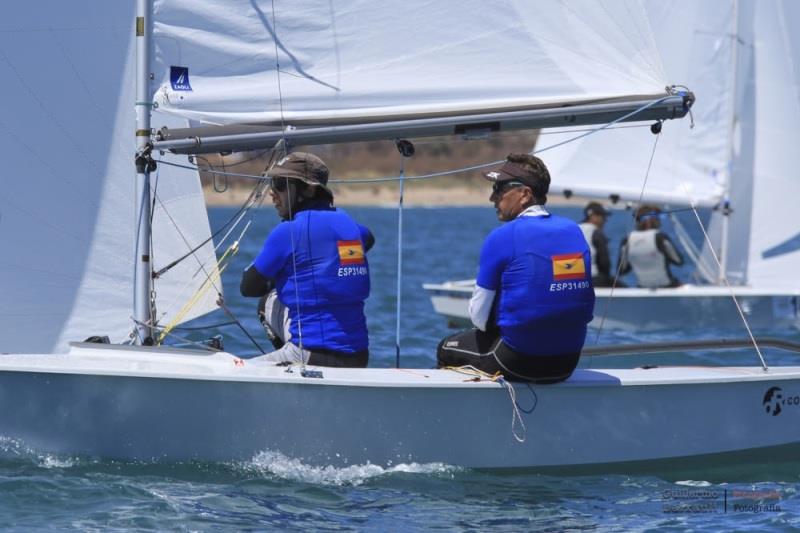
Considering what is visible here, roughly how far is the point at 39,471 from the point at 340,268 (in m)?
1.45

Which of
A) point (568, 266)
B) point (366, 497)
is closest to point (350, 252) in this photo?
point (568, 266)

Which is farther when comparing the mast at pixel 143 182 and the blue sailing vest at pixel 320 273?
the mast at pixel 143 182

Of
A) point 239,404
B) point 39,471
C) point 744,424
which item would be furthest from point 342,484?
point 744,424

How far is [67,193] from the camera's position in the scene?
6137mm

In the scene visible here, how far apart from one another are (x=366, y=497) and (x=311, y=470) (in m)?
0.31

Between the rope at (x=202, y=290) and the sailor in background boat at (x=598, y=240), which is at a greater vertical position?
the sailor in background boat at (x=598, y=240)

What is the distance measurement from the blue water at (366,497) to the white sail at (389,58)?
59.3 inches

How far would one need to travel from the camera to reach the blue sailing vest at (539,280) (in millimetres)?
5426

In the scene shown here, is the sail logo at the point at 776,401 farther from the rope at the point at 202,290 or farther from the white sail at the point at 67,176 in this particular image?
the white sail at the point at 67,176

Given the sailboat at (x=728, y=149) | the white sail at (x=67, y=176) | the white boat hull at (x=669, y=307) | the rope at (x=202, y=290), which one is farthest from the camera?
the sailboat at (x=728, y=149)

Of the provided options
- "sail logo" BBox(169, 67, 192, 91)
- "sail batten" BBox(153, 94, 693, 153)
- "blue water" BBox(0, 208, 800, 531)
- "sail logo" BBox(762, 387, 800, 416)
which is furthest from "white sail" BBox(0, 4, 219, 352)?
"sail logo" BBox(762, 387, 800, 416)

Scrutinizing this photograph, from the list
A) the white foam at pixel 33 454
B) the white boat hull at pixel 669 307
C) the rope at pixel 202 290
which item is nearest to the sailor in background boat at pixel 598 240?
the white boat hull at pixel 669 307

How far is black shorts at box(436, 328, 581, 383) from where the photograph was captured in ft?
18.1

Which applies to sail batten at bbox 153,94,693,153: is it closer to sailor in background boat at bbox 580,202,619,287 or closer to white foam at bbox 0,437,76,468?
white foam at bbox 0,437,76,468
